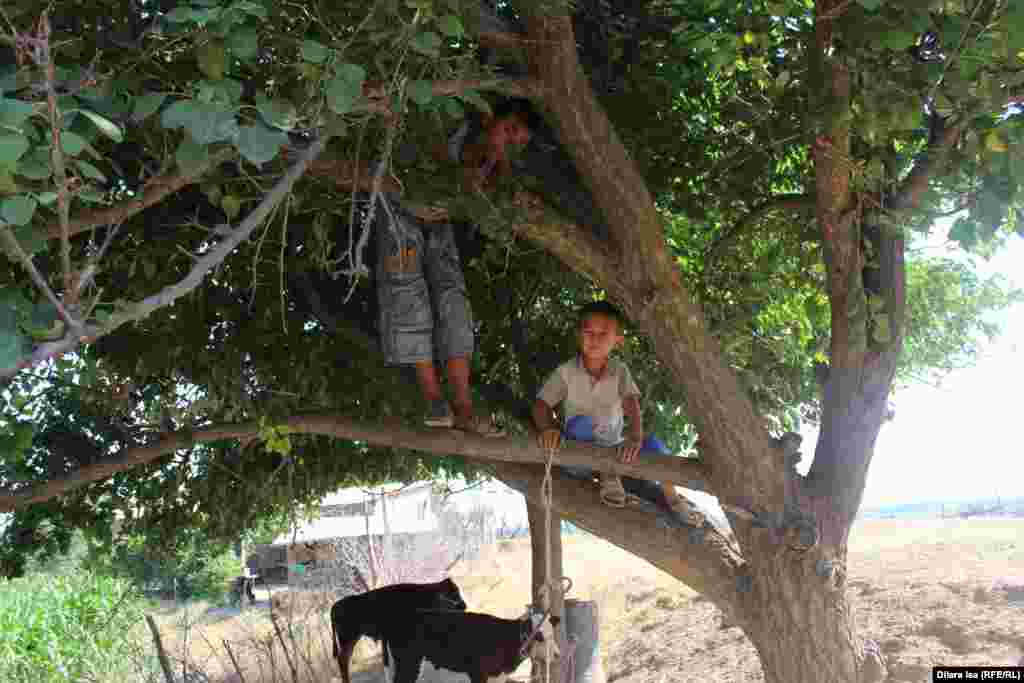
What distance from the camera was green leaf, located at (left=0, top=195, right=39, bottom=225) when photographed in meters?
1.91

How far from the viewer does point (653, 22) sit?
5.45m

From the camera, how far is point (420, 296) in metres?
4.30

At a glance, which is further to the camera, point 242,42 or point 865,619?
point 865,619

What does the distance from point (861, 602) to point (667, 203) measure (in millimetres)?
4801

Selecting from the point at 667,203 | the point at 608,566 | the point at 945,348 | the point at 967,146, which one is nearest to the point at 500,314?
the point at 667,203

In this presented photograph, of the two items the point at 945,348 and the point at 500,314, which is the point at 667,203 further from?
the point at 945,348

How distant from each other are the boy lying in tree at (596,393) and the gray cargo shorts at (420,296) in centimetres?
58

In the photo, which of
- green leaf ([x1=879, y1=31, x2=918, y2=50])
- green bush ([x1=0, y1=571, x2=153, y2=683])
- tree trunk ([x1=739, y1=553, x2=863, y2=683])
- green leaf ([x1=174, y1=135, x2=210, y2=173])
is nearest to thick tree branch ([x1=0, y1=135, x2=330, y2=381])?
green leaf ([x1=174, y1=135, x2=210, y2=173])

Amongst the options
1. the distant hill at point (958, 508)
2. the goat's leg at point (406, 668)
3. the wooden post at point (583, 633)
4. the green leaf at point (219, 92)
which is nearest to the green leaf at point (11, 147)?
the green leaf at point (219, 92)

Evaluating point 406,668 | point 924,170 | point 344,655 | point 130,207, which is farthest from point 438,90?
point 344,655

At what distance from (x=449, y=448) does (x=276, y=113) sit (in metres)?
2.10

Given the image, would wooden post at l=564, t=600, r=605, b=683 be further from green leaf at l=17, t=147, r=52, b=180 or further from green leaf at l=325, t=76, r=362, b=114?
green leaf at l=17, t=147, r=52, b=180

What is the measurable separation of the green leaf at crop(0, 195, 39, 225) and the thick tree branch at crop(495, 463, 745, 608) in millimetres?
3105

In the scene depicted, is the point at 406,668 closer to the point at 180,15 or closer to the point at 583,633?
the point at 583,633
